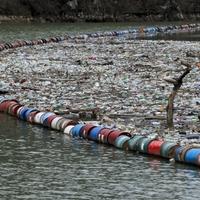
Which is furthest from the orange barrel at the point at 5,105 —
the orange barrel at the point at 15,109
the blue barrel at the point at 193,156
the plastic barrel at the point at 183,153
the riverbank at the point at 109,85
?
the blue barrel at the point at 193,156

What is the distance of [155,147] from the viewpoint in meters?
13.4

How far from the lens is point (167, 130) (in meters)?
15.1

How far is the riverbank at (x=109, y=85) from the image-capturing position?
17094mm

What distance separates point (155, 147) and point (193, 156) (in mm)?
1063

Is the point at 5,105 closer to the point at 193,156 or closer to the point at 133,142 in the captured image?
the point at 133,142

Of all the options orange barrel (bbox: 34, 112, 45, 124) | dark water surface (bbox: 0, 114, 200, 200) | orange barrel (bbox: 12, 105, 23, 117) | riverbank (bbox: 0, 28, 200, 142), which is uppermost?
riverbank (bbox: 0, 28, 200, 142)

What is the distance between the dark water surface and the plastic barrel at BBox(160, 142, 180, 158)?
167 millimetres

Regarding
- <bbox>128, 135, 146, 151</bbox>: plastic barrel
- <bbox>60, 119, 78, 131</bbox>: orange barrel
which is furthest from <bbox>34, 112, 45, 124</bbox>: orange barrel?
<bbox>128, 135, 146, 151</bbox>: plastic barrel

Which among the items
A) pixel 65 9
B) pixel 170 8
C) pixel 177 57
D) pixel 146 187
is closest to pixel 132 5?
pixel 170 8

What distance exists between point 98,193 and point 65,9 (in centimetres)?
9264

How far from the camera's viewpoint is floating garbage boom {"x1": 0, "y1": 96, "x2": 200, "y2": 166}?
12.8 metres

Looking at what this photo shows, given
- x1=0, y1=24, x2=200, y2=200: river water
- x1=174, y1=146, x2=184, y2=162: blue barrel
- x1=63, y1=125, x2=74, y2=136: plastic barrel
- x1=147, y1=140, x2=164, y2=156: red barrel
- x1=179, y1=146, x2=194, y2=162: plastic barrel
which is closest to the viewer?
x1=0, y1=24, x2=200, y2=200: river water

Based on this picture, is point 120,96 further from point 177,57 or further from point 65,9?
point 65,9

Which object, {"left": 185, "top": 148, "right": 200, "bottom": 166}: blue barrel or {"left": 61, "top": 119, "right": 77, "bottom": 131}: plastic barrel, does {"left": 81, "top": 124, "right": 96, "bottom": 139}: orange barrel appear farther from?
{"left": 185, "top": 148, "right": 200, "bottom": 166}: blue barrel
